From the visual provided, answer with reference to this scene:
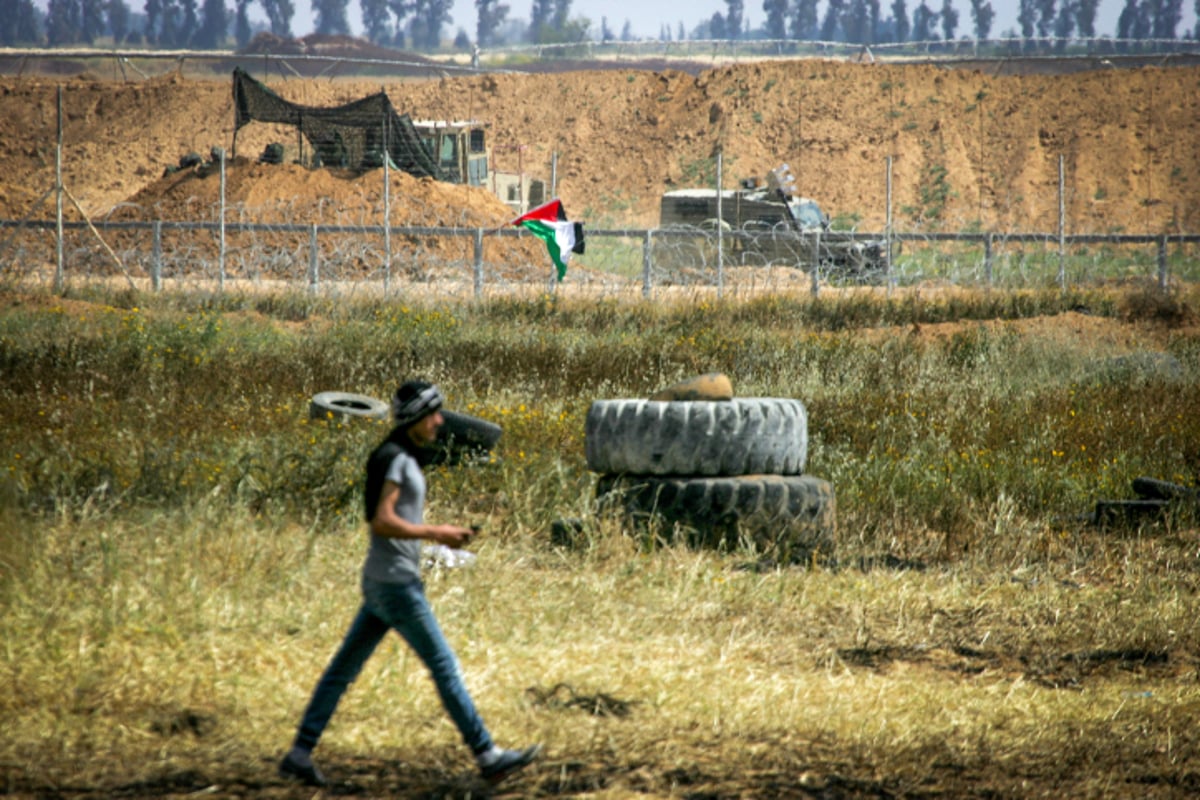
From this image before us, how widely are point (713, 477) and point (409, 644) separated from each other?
3807 millimetres

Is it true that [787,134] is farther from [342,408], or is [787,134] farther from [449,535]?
[449,535]

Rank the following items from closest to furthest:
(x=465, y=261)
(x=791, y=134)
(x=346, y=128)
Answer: (x=465, y=261), (x=346, y=128), (x=791, y=134)

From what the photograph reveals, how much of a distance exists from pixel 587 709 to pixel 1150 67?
6624 centimetres

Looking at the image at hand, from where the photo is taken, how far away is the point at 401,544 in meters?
4.02

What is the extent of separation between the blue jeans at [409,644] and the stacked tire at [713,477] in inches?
130

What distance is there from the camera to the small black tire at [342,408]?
989 centimetres

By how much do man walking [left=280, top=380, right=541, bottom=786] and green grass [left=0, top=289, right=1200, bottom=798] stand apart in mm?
172

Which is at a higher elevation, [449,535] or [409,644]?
[449,535]

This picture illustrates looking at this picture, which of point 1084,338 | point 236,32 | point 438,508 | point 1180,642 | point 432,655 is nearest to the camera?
point 432,655

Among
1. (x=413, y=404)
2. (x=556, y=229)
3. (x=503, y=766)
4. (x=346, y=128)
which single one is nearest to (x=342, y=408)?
(x=413, y=404)

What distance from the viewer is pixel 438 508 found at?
771 centimetres

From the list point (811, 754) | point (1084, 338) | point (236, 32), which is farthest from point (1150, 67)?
point (236, 32)

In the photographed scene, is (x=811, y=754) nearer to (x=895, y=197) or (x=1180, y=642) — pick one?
(x=1180, y=642)

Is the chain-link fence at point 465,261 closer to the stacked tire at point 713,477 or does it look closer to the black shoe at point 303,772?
the stacked tire at point 713,477
